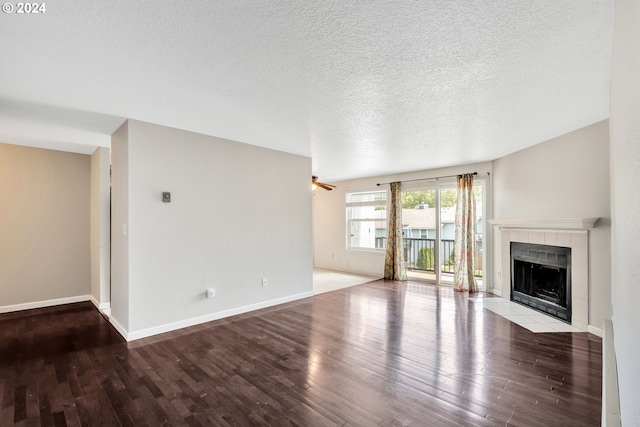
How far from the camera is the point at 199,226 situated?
12.6ft

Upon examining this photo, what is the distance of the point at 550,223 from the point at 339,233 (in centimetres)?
475

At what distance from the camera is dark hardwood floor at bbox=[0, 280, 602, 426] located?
6.63ft

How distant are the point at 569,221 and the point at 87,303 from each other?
7.08m

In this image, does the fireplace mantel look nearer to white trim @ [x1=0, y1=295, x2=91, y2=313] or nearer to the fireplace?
the fireplace

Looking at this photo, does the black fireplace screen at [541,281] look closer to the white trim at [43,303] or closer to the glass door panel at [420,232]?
the glass door panel at [420,232]

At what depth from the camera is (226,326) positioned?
372 centimetres

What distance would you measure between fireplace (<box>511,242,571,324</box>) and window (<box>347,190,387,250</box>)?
115 inches

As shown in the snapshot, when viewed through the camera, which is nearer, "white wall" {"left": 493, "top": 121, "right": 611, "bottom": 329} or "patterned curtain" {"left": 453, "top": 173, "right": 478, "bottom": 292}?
"white wall" {"left": 493, "top": 121, "right": 611, "bottom": 329}

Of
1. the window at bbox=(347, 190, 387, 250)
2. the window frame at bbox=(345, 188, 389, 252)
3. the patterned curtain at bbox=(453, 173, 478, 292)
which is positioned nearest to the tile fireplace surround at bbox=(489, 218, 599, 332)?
the patterned curtain at bbox=(453, 173, 478, 292)

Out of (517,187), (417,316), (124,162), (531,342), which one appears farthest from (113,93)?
(517,187)

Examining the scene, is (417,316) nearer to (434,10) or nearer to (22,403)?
(434,10)

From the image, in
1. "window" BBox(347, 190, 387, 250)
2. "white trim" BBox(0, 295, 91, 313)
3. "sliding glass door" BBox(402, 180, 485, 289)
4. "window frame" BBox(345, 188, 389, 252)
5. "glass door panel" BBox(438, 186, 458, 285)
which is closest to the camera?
"white trim" BBox(0, 295, 91, 313)

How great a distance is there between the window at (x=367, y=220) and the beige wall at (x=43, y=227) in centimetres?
552

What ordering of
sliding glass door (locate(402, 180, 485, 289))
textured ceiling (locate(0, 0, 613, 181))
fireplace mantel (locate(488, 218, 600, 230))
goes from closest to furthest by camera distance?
textured ceiling (locate(0, 0, 613, 181)) < fireplace mantel (locate(488, 218, 600, 230)) < sliding glass door (locate(402, 180, 485, 289))
